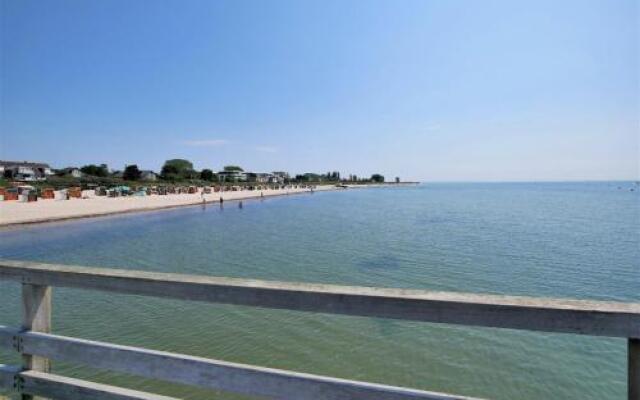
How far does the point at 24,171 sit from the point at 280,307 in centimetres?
11343

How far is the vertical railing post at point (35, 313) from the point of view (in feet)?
7.32

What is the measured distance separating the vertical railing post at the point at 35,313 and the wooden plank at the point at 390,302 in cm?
15

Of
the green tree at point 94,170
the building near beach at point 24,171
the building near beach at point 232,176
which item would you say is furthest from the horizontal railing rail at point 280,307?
the building near beach at point 232,176

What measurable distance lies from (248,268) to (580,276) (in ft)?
43.4

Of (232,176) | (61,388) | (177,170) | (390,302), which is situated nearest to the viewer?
(390,302)

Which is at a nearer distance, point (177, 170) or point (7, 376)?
point (7, 376)

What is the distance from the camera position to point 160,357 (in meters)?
2.04

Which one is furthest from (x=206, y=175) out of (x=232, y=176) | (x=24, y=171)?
(x=24, y=171)

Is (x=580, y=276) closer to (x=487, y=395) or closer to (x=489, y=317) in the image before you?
(x=487, y=395)

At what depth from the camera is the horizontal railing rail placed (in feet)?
5.00

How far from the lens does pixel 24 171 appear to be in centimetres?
8894

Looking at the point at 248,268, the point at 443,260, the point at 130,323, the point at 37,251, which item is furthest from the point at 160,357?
the point at 37,251

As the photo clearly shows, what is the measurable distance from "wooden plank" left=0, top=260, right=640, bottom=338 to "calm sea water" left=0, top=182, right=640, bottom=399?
14.0ft

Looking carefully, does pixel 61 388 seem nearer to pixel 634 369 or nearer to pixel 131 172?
pixel 634 369
